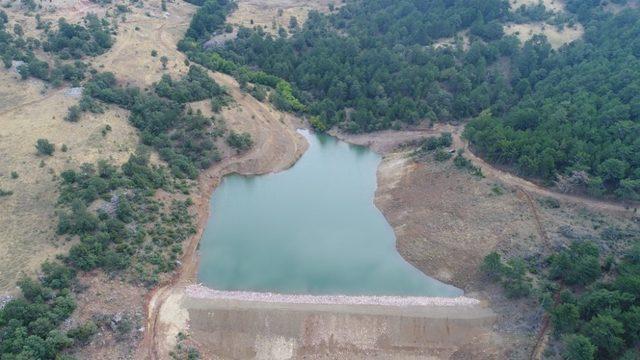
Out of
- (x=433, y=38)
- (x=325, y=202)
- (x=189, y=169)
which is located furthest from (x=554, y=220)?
(x=433, y=38)

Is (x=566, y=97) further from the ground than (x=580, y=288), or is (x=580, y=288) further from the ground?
(x=566, y=97)

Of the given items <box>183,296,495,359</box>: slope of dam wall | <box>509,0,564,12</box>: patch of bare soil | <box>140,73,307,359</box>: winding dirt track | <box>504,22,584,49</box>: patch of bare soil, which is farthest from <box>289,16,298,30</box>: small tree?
<box>183,296,495,359</box>: slope of dam wall

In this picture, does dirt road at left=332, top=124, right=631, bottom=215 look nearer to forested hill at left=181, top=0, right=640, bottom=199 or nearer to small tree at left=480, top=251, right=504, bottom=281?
forested hill at left=181, top=0, right=640, bottom=199

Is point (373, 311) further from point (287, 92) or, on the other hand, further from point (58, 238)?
point (287, 92)

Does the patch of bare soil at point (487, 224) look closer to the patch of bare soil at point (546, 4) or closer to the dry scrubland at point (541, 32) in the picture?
the dry scrubland at point (541, 32)

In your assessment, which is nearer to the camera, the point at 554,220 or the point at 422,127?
the point at 554,220

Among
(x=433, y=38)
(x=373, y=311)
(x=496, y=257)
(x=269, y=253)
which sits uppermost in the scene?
(x=433, y=38)

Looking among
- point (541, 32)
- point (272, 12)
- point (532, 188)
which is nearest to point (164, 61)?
point (272, 12)

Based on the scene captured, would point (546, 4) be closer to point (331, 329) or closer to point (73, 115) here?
point (331, 329)
